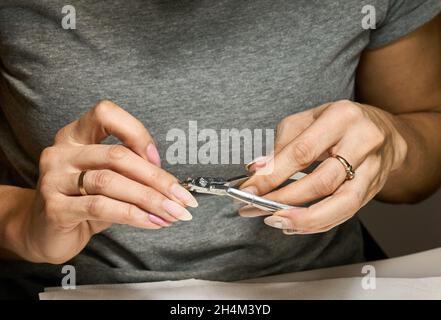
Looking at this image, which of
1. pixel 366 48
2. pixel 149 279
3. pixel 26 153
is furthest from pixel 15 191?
pixel 366 48

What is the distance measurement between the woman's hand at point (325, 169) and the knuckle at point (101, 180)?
0.10 metres

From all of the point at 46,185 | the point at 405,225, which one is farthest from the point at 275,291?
the point at 405,225

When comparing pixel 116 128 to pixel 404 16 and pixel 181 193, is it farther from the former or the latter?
pixel 404 16

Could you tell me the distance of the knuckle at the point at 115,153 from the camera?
45cm

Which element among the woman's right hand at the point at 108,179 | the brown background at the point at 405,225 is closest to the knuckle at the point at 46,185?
the woman's right hand at the point at 108,179

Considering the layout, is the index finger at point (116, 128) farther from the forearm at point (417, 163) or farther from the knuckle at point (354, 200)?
the forearm at point (417, 163)

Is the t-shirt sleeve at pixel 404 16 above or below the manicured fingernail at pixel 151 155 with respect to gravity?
above

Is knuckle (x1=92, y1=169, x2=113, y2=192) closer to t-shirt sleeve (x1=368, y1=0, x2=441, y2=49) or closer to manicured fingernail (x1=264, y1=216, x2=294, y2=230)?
manicured fingernail (x1=264, y1=216, x2=294, y2=230)

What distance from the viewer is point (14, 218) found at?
575 mm

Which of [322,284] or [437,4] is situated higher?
[437,4]

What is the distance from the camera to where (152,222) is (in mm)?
449

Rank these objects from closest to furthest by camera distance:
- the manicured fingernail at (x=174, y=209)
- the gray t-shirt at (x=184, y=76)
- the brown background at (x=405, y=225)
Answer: the manicured fingernail at (x=174, y=209) → the gray t-shirt at (x=184, y=76) → the brown background at (x=405, y=225)

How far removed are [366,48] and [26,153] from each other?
0.36m
